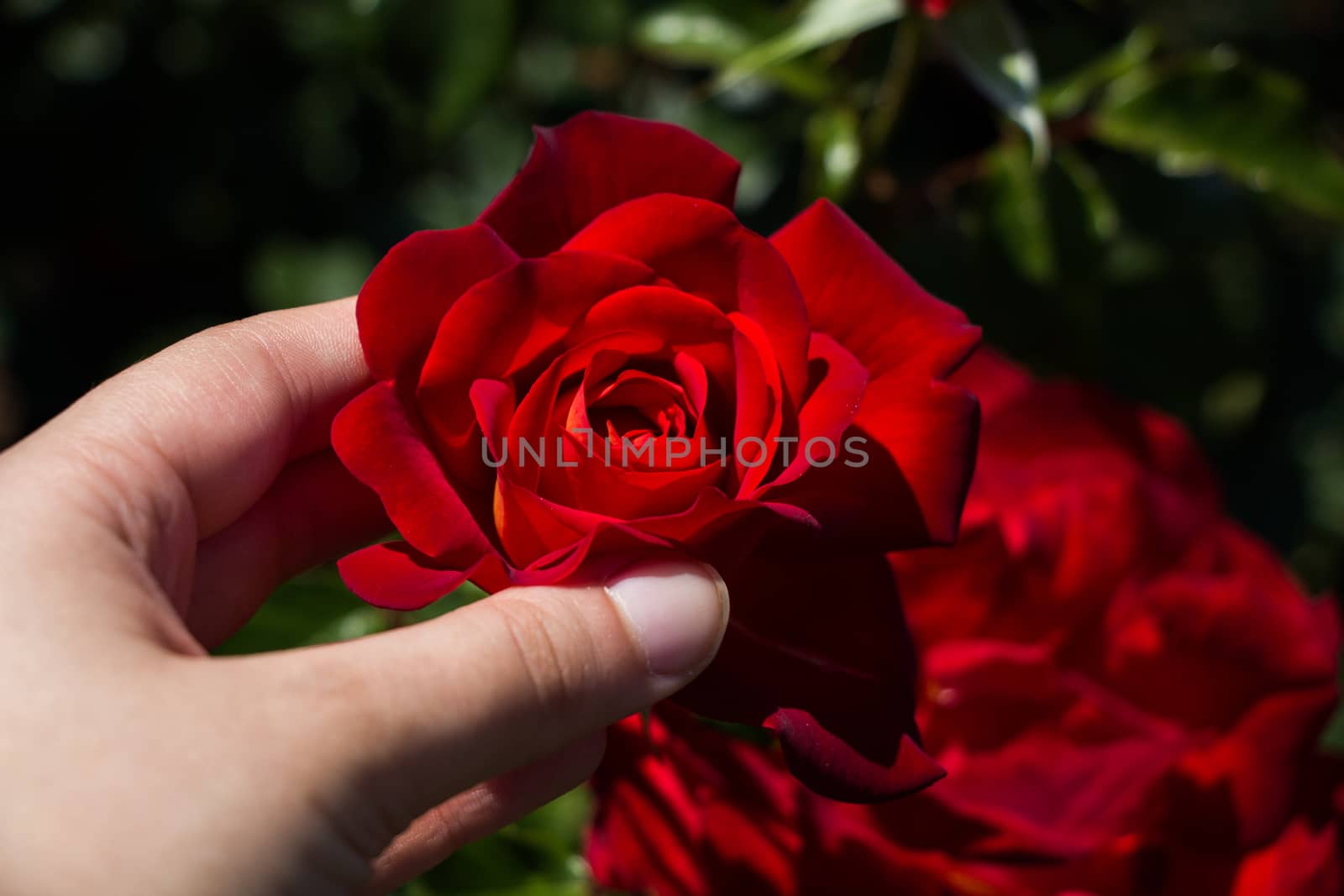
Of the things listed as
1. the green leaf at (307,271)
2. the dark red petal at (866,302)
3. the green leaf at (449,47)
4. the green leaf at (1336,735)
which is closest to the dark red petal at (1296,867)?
→ the green leaf at (1336,735)

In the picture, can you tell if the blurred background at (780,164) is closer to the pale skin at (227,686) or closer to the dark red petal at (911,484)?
the pale skin at (227,686)

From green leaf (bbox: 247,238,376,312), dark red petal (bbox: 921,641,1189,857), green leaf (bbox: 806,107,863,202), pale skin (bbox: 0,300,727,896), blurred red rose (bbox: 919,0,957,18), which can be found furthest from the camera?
green leaf (bbox: 247,238,376,312)

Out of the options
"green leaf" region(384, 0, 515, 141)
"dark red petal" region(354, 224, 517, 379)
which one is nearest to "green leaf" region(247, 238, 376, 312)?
"green leaf" region(384, 0, 515, 141)

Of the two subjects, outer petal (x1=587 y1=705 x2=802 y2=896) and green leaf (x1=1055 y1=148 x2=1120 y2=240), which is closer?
outer petal (x1=587 y1=705 x2=802 y2=896)

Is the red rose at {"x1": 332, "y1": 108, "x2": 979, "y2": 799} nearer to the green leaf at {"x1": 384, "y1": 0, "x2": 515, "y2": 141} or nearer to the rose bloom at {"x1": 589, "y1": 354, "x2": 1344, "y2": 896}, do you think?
the rose bloom at {"x1": 589, "y1": 354, "x2": 1344, "y2": 896}

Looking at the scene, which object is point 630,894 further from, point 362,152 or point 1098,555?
point 362,152

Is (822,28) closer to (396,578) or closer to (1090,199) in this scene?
(1090,199)
